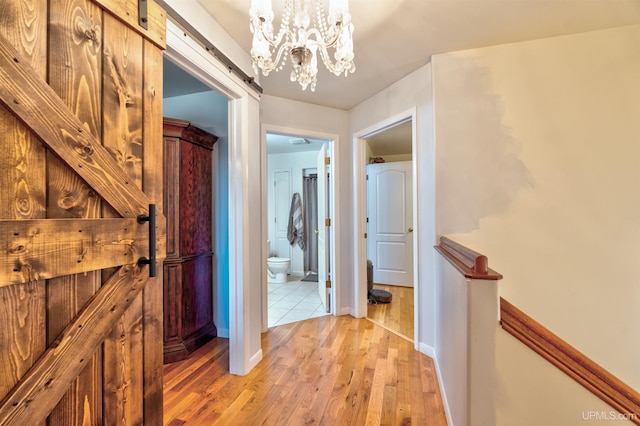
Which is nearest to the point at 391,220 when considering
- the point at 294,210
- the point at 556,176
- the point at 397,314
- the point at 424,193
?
the point at 397,314

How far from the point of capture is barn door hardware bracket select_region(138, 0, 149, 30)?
42.8 inches

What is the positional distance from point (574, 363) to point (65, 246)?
176 centimetres

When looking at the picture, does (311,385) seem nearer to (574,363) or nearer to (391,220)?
(574,363)

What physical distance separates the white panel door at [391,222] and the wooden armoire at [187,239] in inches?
108

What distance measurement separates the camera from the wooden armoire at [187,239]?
87.4 inches

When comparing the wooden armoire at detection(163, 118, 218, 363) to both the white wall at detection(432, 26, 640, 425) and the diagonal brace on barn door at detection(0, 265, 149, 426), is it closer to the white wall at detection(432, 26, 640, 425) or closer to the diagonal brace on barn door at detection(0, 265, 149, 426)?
the diagonal brace on barn door at detection(0, 265, 149, 426)

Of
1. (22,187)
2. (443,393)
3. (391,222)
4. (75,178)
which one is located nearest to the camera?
(22,187)

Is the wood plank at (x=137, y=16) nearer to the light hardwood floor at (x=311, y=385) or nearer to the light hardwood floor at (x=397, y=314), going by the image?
the light hardwood floor at (x=311, y=385)

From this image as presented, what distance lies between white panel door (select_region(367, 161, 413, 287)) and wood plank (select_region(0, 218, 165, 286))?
12.6ft

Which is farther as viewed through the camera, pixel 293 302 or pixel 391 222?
pixel 391 222

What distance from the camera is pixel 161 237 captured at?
3.80ft

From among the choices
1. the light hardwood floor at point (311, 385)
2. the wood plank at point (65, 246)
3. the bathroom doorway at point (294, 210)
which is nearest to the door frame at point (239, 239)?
the light hardwood floor at point (311, 385)

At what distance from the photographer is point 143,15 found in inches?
43.2

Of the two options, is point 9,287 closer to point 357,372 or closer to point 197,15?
point 197,15
